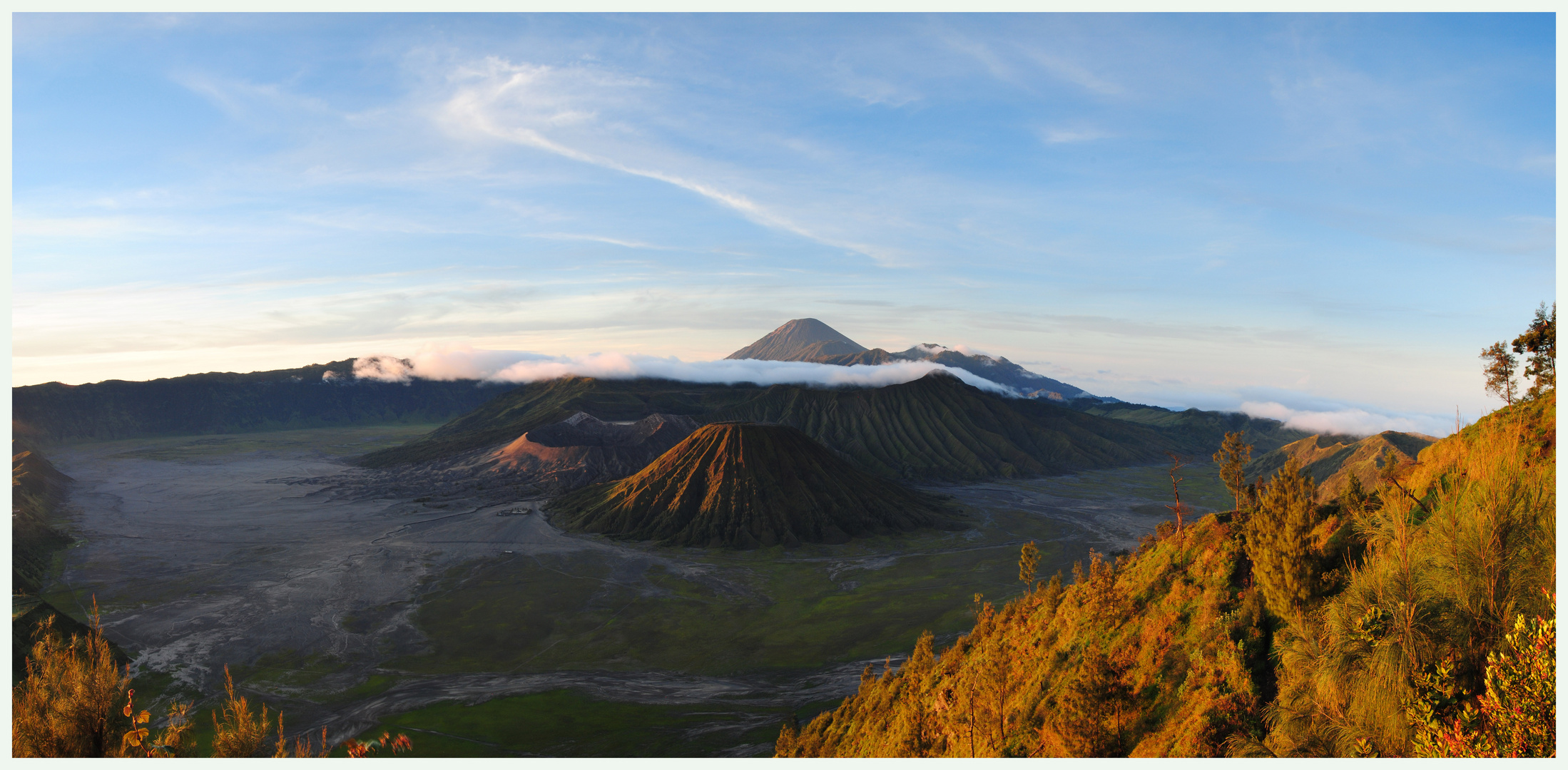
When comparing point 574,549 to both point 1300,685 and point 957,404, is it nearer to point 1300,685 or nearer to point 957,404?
point 1300,685

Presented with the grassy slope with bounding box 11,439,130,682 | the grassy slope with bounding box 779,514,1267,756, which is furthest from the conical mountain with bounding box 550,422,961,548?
the grassy slope with bounding box 779,514,1267,756

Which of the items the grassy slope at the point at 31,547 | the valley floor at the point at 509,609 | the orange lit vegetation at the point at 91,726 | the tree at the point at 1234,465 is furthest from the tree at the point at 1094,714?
the grassy slope at the point at 31,547

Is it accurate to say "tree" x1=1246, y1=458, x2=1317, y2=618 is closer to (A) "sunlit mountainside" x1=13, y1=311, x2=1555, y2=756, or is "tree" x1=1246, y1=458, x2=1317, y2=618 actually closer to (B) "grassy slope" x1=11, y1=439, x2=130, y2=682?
(A) "sunlit mountainside" x1=13, y1=311, x2=1555, y2=756

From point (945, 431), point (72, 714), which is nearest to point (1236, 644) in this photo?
point (72, 714)

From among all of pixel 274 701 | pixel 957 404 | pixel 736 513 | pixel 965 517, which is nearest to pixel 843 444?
pixel 957 404

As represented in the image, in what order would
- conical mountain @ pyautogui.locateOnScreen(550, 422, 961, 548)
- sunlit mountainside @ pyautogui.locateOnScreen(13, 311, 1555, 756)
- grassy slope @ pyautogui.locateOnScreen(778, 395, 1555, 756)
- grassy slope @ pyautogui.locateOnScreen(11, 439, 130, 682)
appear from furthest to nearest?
conical mountain @ pyautogui.locateOnScreen(550, 422, 961, 548) → grassy slope @ pyautogui.locateOnScreen(11, 439, 130, 682) → sunlit mountainside @ pyautogui.locateOnScreen(13, 311, 1555, 756) → grassy slope @ pyautogui.locateOnScreen(778, 395, 1555, 756)
